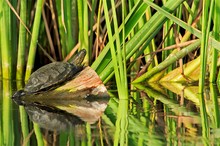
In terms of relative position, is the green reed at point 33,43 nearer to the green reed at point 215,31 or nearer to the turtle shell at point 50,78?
the turtle shell at point 50,78

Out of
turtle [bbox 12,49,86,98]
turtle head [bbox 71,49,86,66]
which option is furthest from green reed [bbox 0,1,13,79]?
turtle [bbox 12,49,86,98]

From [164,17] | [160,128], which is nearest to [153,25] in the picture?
[164,17]

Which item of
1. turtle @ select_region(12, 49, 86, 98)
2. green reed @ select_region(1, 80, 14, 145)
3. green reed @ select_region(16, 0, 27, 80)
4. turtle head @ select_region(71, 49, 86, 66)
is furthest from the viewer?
green reed @ select_region(16, 0, 27, 80)

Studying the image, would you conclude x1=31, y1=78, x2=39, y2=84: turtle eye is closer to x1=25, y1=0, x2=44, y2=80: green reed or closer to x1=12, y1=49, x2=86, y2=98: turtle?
x1=12, y1=49, x2=86, y2=98: turtle

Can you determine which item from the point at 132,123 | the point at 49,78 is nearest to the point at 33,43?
the point at 49,78

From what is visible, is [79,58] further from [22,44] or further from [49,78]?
[22,44]

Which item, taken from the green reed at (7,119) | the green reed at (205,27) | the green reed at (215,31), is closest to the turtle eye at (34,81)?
the green reed at (7,119)

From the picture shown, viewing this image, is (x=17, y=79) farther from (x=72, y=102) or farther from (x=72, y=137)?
(x=72, y=137)
